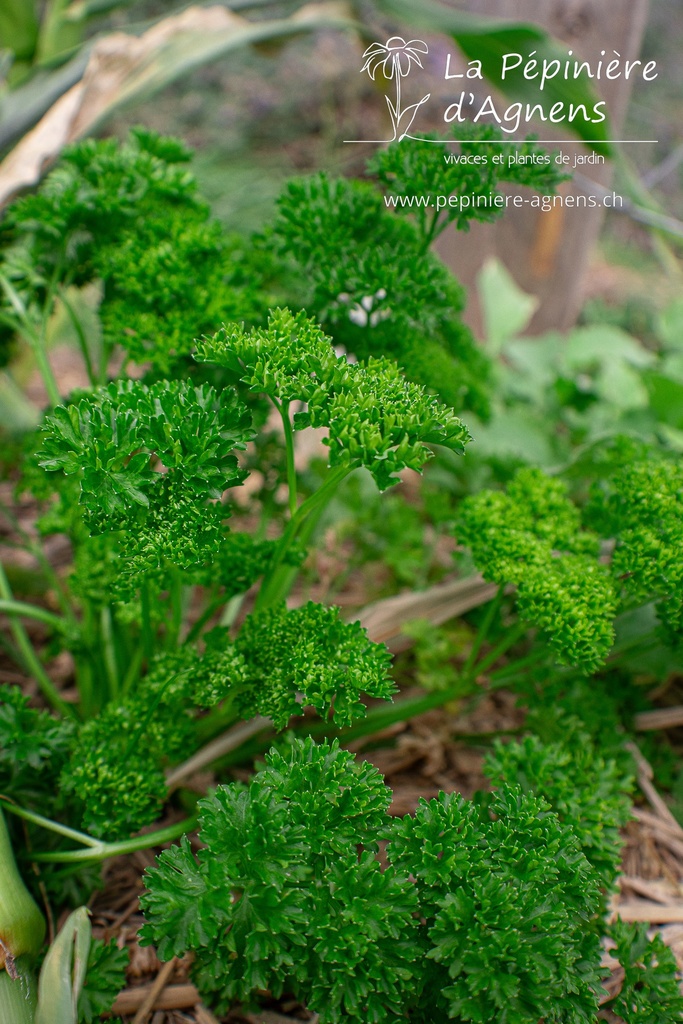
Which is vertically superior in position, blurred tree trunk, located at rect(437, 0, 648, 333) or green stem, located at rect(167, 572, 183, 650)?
blurred tree trunk, located at rect(437, 0, 648, 333)

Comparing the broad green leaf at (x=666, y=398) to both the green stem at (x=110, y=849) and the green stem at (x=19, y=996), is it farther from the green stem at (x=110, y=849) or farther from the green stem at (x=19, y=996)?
the green stem at (x=19, y=996)

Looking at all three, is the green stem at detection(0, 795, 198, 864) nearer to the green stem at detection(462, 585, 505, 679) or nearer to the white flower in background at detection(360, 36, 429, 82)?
the green stem at detection(462, 585, 505, 679)

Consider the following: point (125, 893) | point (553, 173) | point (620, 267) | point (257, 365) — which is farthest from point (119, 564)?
point (620, 267)

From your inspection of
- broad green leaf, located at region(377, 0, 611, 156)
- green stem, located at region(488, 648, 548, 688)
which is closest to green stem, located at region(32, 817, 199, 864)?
green stem, located at region(488, 648, 548, 688)

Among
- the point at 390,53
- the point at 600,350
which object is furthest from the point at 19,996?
the point at 600,350

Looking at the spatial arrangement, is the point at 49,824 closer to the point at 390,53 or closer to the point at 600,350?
the point at 390,53

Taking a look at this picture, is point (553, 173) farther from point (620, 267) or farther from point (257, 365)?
point (620, 267)
